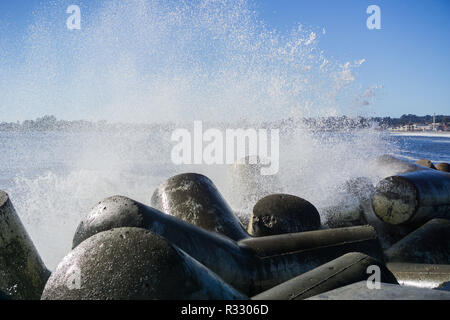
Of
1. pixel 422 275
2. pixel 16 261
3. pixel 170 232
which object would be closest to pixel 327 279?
pixel 170 232

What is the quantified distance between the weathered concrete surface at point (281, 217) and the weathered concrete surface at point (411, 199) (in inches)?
Answer: 53.1

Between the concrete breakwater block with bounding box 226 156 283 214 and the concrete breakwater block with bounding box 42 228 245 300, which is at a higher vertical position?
the concrete breakwater block with bounding box 42 228 245 300

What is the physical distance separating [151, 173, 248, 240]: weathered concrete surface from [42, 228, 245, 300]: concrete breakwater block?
185 cm

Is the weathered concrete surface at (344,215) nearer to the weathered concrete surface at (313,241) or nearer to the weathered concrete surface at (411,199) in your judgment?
the weathered concrete surface at (411,199)

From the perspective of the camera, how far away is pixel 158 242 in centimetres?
165

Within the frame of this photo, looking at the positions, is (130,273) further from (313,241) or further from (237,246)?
(313,241)

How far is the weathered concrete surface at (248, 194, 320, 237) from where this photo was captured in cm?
408

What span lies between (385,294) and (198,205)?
2.23m

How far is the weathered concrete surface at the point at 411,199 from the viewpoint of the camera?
5.00 m

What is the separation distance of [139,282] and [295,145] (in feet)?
30.1

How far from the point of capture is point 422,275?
320 centimetres

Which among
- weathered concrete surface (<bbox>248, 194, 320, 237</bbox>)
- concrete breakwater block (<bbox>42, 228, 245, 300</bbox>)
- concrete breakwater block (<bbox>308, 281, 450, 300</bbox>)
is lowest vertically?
weathered concrete surface (<bbox>248, 194, 320, 237</bbox>)

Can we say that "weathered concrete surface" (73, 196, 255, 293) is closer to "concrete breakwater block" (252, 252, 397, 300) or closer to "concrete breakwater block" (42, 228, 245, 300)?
"concrete breakwater block" (252, 252, 397, 300)

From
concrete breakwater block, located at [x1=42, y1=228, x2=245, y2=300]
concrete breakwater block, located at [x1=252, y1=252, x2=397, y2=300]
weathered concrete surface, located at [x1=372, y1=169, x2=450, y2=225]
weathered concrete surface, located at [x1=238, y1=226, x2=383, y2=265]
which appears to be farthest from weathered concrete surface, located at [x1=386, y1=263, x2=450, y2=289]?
concrete breakwater block, located at [x1=42, y1=228, x2=245, y2=300]
